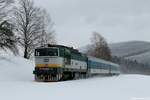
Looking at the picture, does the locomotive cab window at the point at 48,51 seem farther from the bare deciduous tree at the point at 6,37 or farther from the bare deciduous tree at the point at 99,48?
the bare deciduous tree at the point at 99,48

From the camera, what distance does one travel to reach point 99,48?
369 feet

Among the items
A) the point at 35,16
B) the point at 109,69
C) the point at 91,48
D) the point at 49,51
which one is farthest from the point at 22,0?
the point at 91,48

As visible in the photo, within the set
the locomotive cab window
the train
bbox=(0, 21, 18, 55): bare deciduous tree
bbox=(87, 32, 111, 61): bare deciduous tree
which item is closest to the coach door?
the train

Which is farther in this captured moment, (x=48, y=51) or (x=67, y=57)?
(x=67, y=57)

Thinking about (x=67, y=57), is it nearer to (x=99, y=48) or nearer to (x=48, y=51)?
(x=48, y=51)

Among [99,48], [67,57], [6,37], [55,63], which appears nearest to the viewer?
[55,63]

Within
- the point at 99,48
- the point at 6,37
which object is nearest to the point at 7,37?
the point at 6,37

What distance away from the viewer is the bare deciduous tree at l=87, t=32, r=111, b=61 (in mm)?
110719

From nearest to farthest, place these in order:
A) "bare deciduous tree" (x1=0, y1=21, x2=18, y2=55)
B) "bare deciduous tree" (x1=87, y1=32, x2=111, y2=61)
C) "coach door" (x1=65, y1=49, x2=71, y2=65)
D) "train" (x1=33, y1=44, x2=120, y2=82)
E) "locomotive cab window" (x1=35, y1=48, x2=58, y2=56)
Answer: "train" (x1=33, y1=44, x2=120, y2=82)
"locomotive cab window" (x1=35, y1=48, x2=58, y2=56)
"coach door" (x1=65, y1=49, x2=71, y2=65)
"bare deciduous tree" (x1=0, y1=21, x2=18, y2=55)
"bare deciduous tree" (x1=87, y1=32, x2=111, y2=61)

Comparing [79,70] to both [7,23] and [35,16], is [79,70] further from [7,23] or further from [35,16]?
[35,16]

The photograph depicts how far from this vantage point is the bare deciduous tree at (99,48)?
363 ft

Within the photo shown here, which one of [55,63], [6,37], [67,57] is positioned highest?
[6,37]

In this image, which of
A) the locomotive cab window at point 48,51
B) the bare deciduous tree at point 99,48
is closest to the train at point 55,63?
the locomotive cab window at point 48,51

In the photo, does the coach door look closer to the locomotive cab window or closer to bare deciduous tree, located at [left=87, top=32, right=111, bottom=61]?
the locomotive cab window
